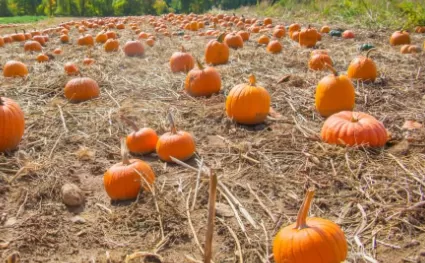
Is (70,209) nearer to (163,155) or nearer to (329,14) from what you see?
Answer: (163,155)

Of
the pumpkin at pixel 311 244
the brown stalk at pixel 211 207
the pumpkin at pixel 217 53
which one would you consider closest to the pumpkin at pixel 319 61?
the pumpkin at pixel 217 53

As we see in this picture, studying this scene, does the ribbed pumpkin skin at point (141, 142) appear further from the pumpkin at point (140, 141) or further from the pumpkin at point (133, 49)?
the pumpkin at point (133, 49)

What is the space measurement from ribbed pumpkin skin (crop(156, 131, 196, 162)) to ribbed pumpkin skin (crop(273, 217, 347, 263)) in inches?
67.6

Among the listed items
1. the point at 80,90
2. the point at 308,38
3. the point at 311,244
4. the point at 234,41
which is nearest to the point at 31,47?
the point at 234,41

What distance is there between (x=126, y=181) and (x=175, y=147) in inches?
29.5

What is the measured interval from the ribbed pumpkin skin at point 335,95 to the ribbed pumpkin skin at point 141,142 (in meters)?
2.09

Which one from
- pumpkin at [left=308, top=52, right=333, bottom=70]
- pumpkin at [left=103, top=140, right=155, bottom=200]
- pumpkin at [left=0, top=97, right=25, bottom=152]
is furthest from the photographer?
pumpkin at [left=308, top=52, right=333, bottom=70]

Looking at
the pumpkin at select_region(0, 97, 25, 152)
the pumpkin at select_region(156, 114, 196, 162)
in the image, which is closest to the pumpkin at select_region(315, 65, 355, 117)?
the pumpkin at select_region(156, 114, 196, 162)

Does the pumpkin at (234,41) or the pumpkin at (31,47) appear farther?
the pumpkin at (31,47)

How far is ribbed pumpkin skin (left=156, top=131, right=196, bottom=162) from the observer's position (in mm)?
3939

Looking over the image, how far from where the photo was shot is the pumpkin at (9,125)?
4086 mm

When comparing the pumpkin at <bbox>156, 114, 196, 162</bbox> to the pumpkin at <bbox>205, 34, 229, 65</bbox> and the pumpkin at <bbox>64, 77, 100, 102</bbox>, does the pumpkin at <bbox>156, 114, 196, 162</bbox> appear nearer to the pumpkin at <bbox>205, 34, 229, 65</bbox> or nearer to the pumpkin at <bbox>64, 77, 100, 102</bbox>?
the pumpkin at <bbox>64, 77, 100, 102</bbox>

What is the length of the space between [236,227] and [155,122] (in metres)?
2.36

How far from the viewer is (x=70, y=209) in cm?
330
